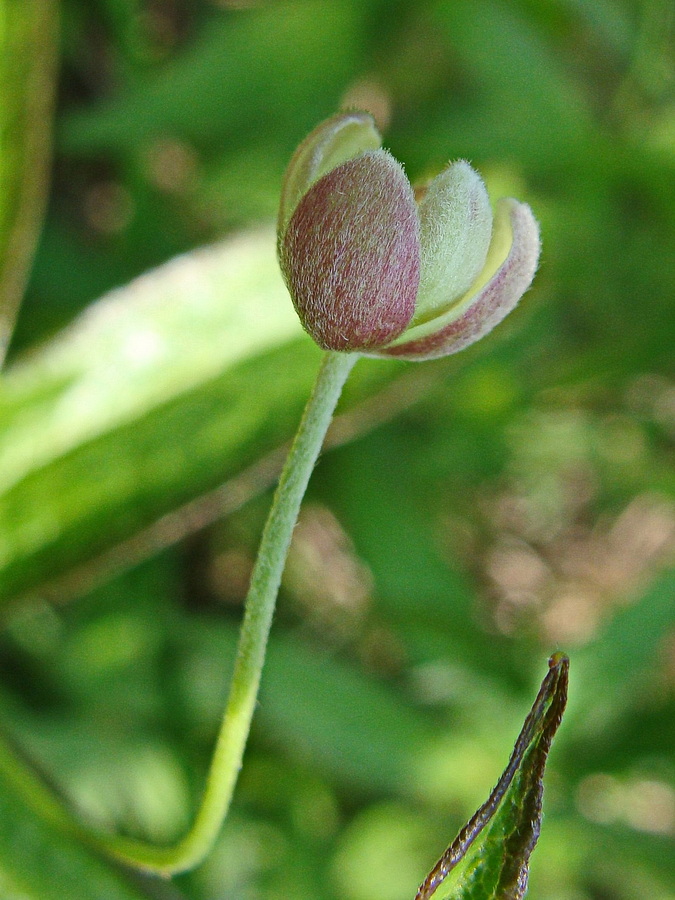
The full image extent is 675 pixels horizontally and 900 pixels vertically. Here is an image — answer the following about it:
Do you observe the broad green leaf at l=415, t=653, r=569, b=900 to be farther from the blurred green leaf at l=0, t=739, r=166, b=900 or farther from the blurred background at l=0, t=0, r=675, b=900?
the blurred background at l=0, t=0, r=675, b=900

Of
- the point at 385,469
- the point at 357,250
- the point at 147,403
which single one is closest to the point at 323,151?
the point at 357,250

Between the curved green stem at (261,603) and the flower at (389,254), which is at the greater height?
the flower at (389,254)

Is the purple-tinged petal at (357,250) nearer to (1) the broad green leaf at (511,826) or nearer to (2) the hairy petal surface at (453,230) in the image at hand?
(2) the hairy petal surface at (453,230)

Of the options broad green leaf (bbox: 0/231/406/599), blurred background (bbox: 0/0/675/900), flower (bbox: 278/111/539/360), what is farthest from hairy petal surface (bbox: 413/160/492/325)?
blurred background (bbox: 0/0/675/900)

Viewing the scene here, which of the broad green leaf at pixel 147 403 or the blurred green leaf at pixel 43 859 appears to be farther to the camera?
the broad green leaf at pixel 147 403

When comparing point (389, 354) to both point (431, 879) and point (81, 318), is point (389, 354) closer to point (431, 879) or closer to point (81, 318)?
point (431, 879)

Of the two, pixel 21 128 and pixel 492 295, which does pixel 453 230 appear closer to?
pixel 492 295

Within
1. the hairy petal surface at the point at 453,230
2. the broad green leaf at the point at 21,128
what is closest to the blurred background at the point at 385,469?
the broad green leaf at the point at 21,128
